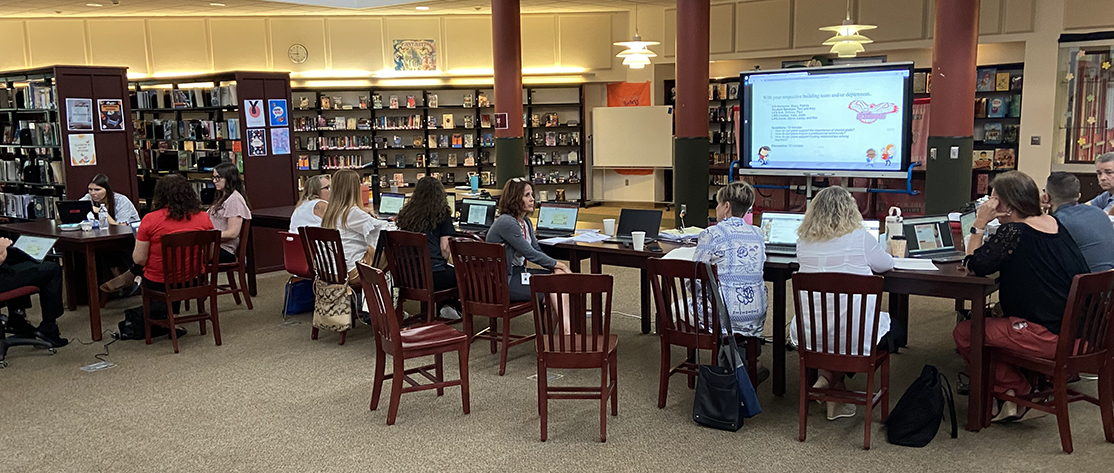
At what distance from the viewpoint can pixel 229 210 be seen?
23.2 ft

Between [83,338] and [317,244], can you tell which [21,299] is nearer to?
[83,338]

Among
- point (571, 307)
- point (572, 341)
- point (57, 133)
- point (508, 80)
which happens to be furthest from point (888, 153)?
point (57, 133)

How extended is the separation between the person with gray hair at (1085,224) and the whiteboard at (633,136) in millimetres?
8794

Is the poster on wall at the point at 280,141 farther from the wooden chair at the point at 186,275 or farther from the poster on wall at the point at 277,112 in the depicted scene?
the wooden chair at the point at 186,275

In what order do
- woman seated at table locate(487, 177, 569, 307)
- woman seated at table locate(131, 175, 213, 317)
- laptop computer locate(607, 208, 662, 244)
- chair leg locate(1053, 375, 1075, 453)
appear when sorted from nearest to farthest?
chair leg locate(1053, 375, 1075, 453) < woman seated at table locate(487, 177, 569, 307) < laptop computer locate(607, 208, 662, 244) < woman seated at table locate(131, 175, 213, 317)

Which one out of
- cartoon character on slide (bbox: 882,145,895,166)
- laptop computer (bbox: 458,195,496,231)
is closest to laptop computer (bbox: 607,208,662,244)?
laptop computer (bbox: 458,195,496,231)

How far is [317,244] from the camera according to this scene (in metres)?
5.79

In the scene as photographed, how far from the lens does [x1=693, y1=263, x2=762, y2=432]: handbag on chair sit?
393 centimetres

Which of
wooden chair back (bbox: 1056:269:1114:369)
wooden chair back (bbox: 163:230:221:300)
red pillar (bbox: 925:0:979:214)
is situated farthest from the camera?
red pillar (bbox: 925:0:979:214)

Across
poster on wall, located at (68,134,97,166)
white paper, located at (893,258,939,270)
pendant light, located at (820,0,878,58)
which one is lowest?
white paper, located at (893,258,939,270)

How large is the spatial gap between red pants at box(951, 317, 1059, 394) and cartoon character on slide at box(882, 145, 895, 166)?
13.5 feet

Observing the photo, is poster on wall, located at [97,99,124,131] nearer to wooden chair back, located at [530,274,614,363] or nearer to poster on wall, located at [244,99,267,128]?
poster on wall, located at [244,99,267,128]

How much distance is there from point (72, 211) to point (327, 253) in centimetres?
280

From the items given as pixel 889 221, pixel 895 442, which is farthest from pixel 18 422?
pixel 889 221
